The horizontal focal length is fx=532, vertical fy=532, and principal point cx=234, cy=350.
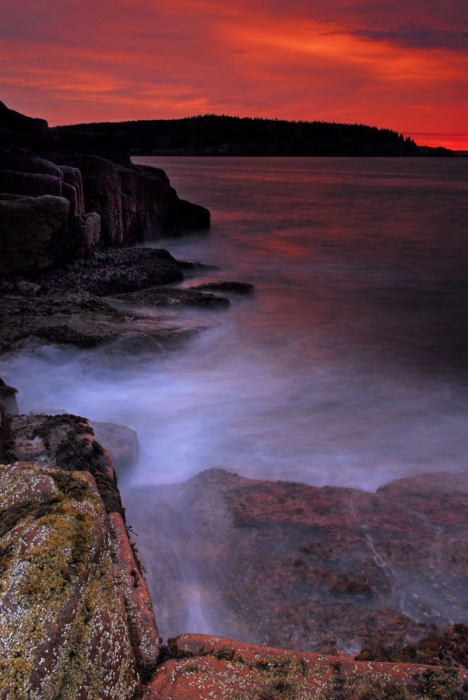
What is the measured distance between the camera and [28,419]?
3.20m

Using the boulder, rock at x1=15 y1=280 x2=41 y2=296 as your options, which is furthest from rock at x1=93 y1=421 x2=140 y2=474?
the boulder

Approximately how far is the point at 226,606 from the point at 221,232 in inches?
554

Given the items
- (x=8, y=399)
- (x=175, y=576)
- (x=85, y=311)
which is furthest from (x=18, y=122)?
(x=175, y=576)

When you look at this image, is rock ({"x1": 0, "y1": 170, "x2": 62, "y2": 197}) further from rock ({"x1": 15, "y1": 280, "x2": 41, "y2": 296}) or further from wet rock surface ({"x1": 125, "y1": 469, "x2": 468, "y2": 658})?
wet rock surface ({"x1": 125, "y1": 469, "x2": 468, "y2": 658})

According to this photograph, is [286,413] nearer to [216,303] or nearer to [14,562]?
[216,303]

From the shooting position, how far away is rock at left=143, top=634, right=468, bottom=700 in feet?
4.93

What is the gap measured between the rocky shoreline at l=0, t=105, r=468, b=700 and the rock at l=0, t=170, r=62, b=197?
224 centimetres

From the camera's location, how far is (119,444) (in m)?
3.79

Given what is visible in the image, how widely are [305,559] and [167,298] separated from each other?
16.7 ft

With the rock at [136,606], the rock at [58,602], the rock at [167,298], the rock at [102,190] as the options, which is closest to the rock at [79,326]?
the rock at [167,298]

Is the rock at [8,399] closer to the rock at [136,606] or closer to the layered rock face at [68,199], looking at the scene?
the rock at [136,606]

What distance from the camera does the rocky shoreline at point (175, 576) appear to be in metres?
1.43

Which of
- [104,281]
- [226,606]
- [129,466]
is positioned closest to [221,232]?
[104,281]

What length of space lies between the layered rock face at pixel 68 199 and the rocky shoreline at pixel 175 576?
49.5 inches
